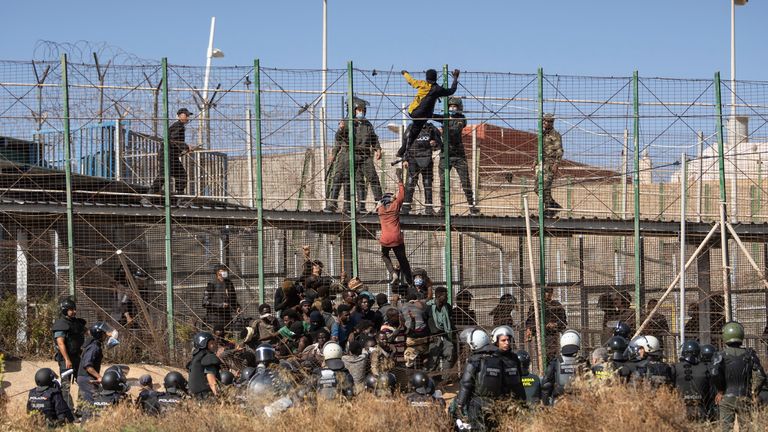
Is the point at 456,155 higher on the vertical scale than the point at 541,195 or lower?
higher

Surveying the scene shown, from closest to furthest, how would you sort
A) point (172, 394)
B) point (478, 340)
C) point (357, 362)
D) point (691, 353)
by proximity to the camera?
point (478, 340) < point (172, 394) < point (691, 353) < point (357, 362)

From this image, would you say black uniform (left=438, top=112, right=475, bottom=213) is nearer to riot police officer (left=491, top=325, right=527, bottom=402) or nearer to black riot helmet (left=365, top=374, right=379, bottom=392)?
black riot helmet (left=365, top=374, right=379, bottom=392)

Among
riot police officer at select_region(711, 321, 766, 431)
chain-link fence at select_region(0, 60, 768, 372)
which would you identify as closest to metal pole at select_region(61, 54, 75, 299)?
chain-link fence at select_region(0, 60, 768, 372)

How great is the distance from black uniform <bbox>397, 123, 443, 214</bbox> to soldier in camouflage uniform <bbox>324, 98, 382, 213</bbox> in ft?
1.51

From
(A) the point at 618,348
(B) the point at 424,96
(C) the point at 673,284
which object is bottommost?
(A) the point at 618,348

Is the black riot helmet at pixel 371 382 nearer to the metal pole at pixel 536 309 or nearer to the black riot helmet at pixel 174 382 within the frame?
the black riot helmet at pixel 174 382

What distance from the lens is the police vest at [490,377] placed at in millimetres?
12656

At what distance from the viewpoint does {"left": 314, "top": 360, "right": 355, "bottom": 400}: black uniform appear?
13562 mm

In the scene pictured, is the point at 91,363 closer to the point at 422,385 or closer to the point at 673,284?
the point at 422,385

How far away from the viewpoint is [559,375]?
14305mm

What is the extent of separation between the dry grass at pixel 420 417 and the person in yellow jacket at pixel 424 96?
728cm

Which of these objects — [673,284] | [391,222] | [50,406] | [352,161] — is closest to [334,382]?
[50,406]

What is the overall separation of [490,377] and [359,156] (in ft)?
25.7

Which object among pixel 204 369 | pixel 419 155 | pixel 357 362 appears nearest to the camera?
pixel 204 369
